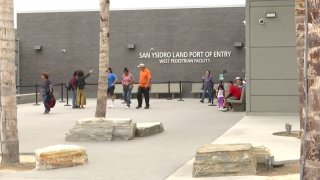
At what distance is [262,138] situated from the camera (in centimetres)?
1226

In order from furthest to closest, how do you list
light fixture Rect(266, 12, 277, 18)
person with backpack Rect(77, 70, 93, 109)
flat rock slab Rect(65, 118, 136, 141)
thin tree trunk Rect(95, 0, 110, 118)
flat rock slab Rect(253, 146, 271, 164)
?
person with backpack Rect(77, 70, 93, 109) < light fixture Rect(266, 12, 277, 18) < thin tree trunk Rect(95, 0, 110, 118) < flat rock slab Rect(65, 118, 136, 141) < flat rock slab Rect(253, 146, 271, 164)

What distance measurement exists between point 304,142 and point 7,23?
19.2ft

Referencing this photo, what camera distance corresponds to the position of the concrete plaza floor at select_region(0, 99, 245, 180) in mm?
8438

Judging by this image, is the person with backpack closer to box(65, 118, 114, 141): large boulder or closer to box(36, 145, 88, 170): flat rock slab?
box(65, 118, 114, 141): large boulder

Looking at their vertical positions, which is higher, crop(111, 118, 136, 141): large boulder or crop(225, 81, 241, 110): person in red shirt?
crop(225, 81, 241, 110): person in red shirt

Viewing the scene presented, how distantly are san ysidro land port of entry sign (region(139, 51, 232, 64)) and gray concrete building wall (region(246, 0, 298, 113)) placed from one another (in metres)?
14.8

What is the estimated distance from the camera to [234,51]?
33.3 meters

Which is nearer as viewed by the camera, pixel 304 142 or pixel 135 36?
pixel 304 142

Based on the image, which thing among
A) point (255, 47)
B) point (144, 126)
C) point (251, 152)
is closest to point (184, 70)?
point (255, 47)

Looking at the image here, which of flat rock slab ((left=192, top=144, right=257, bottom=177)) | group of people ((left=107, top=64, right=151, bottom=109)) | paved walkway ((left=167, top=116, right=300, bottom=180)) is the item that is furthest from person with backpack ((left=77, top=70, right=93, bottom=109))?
flat rock slab ((left=192, top=144, right=257, bottom=177))

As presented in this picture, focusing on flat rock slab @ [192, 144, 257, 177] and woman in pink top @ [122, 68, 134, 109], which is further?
woman in pink top @ [122, 68, 134, 109]

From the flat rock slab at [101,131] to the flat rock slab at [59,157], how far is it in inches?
115

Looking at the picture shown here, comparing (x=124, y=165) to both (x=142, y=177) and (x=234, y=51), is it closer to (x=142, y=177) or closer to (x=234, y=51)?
(x=142, y=177)

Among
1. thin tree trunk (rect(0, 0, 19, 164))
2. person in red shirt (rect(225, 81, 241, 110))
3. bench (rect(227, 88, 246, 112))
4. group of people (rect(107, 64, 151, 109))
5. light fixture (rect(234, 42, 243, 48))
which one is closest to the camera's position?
thin tree trunk (rect(0, 0, 19, 164))
